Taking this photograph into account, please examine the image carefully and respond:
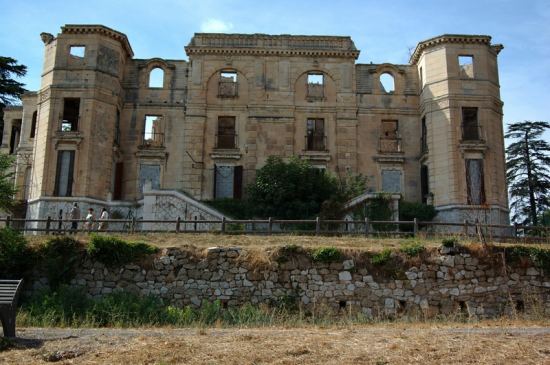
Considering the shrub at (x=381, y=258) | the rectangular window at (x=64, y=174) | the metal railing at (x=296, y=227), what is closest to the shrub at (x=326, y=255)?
the shrub at (x=381, y=258)

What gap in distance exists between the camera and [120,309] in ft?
52.3

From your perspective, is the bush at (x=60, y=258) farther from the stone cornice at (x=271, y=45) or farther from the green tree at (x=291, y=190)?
the stone cornice at (x=271, y=45)

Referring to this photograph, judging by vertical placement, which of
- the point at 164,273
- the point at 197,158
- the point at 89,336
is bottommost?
the point at 89,336

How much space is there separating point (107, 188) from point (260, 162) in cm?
845

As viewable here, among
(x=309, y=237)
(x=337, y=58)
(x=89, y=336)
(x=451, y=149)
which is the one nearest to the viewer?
(x=89, y=336)

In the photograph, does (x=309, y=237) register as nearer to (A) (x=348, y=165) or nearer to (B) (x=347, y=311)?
(B) (x=347, y=311)

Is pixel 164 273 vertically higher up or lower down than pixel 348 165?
lower down

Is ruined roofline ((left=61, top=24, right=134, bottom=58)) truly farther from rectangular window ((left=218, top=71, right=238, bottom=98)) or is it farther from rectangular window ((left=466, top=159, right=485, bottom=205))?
rectangular window ((left=466, top=159, right=485, bottom=205))

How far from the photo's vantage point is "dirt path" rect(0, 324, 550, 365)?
9.32m

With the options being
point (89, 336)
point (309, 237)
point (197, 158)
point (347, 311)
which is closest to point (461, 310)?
point (347, 311)

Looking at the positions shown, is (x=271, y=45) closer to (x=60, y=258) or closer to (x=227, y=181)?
(x=227, y=181)

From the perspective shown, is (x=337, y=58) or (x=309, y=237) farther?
(x=337, y=58)

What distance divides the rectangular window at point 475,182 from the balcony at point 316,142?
786 centimetres

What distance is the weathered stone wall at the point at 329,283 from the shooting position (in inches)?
704
